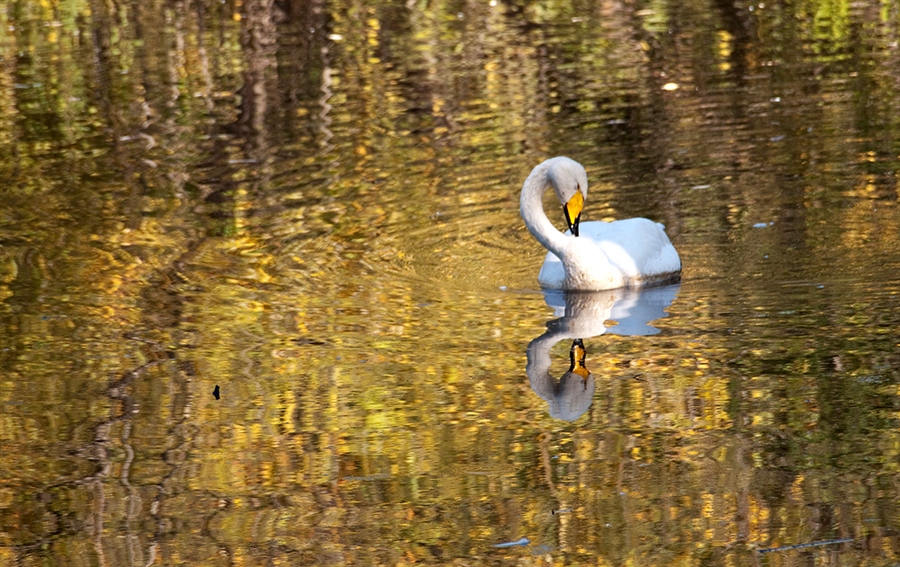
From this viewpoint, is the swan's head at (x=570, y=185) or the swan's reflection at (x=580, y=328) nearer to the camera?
the swan's reflection at (x=580, y=328)

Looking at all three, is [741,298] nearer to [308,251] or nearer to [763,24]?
[308,251]

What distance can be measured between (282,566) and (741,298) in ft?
12.0

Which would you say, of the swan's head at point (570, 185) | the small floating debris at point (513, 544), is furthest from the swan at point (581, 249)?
the small floating debris at point (513, 544)

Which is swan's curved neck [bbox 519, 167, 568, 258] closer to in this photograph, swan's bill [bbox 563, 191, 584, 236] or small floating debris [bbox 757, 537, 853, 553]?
swan's bill [bbox 563, 191, 584, 236]

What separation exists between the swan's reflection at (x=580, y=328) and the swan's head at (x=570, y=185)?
1.42 ft

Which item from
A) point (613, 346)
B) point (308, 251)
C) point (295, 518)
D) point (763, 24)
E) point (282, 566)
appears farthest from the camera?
point (763, 24)

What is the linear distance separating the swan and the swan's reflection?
0.08 m

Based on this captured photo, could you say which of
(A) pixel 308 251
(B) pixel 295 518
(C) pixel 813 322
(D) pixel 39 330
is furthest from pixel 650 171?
(B) pixel 295 518

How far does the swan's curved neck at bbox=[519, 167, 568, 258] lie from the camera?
884cm

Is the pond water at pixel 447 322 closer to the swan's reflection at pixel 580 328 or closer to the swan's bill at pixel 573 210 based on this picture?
the swan's reflection at pixel 580 328

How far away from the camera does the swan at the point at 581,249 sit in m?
8.77

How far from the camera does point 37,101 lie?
51.1 ft

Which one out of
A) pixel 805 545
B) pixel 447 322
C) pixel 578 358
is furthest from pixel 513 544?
pixel 447 322

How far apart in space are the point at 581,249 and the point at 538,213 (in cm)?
35
